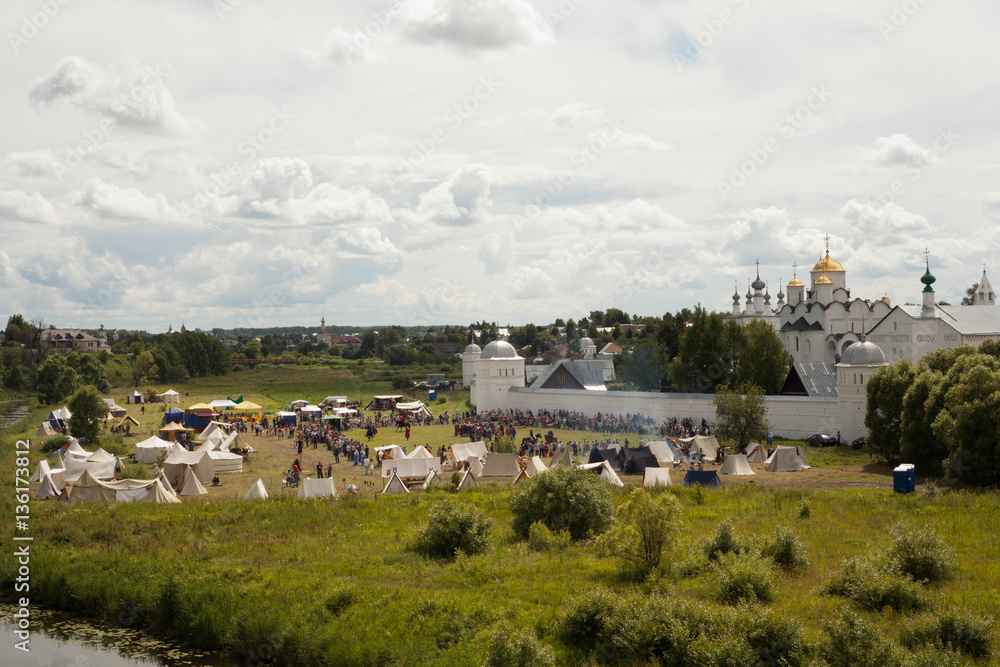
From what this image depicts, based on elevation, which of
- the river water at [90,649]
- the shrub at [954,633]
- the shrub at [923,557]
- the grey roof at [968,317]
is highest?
the grey roof at [968,317]

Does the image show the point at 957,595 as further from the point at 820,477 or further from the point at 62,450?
the point at 62,450

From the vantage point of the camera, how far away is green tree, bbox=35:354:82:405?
64.1 metres

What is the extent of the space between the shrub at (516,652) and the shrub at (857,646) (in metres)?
4.14

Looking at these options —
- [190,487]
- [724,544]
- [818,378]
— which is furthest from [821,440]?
[190,487]

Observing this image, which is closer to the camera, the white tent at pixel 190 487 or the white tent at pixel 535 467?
the white tent at pixel 190 487

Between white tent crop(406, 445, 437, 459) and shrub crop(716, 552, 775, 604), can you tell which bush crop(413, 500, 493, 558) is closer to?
shrub crop(716, 552, 775, 604)

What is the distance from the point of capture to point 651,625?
13.1 m

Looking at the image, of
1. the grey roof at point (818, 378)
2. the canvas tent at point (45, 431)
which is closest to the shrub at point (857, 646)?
the grey roof at point (818, 378)

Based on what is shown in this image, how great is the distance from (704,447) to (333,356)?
260ft

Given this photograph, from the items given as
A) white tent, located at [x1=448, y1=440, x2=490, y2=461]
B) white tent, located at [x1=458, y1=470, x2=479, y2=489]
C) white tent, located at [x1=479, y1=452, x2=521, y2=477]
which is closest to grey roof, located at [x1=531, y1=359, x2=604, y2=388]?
white tent, located at [x1=448, y1=440, x2=490, y2=461]

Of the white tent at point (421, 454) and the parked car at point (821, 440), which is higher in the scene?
the parked car at point (821, 440)

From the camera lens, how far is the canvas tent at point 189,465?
29328mm

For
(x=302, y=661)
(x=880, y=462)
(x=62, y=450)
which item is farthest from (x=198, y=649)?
(x=880, y=462)

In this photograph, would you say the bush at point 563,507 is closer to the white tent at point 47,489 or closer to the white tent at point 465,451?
the white tent at point 465,451
